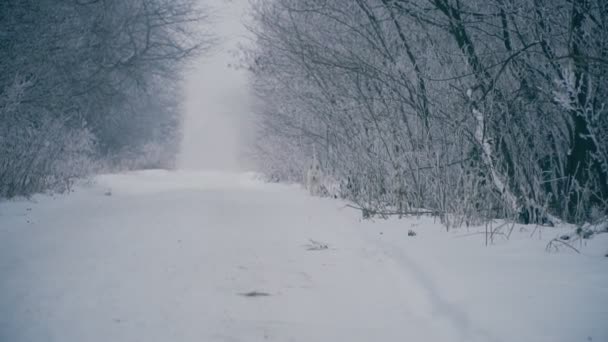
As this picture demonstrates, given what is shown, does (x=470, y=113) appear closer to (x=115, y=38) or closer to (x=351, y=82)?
(x=351, y=82)

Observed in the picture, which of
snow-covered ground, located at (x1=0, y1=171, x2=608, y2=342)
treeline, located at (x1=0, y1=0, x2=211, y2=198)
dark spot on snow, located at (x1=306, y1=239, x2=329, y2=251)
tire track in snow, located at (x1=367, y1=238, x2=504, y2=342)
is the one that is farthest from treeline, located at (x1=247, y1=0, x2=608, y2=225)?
treeline, located at (x1=0, y1=0, x2=211, y2=198)

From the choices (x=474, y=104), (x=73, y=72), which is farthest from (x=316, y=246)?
(x=73, y=72)

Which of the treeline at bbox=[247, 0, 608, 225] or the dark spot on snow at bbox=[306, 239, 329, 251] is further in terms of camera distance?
→ the dark spot on snow at bbox=[306, 239, 329, 251]

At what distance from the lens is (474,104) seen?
511 cm

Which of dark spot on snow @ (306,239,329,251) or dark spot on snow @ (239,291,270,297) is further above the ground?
dark spot on snow @ (306,239,329,251)

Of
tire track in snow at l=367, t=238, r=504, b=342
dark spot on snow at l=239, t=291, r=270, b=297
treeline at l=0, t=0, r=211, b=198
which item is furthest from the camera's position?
treeline at l=0, t=0, r=211, b=198

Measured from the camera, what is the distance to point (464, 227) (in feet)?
16.1

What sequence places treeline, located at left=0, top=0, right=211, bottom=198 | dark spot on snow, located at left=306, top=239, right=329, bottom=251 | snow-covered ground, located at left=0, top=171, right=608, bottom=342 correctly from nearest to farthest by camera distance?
snow-covered ground, located at left=0, top=171, right=608, bottom=342 < dark spot on snow, located at left=306, top=239, right=329, bottom=251 < treeline, located at left=0, top=0, right=211, bottom=198

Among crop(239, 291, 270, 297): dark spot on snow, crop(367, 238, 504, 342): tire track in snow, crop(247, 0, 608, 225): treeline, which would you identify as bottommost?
crop(239, 291, 270, 297): dark spot on snow

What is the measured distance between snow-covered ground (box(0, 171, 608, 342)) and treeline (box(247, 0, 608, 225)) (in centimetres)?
98

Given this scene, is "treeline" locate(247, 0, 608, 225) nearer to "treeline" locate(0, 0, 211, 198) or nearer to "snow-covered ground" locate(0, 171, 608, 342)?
"snow-covered ground" locate(0, 171, 608, 342)

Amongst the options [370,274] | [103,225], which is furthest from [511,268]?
[103,225]

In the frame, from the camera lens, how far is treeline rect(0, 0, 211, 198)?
300 inches

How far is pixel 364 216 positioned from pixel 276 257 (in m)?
2.61
